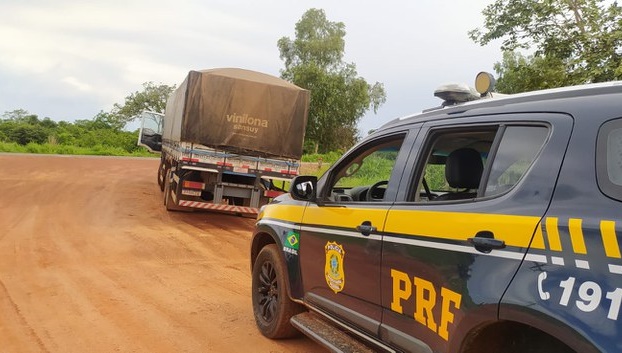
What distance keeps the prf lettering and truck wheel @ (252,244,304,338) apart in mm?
1530

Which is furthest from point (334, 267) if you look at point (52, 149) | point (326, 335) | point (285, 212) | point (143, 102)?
point (143, 102)

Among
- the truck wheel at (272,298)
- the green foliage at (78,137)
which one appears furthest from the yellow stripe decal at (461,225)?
the green foliage at (78,137)

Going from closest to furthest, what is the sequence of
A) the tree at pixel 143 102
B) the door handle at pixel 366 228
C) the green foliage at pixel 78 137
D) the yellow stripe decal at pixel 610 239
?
the yellow stripe decal at pixel 610 239
the door handle at pixel 366 228
the green foliage at pixel 78 137
the tree at pixel 143 102

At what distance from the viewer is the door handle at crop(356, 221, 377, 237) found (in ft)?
9.92

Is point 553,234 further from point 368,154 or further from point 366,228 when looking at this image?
point 368,154

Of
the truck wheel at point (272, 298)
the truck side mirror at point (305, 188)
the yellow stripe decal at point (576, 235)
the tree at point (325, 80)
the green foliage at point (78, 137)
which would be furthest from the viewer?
the tree at point (325, 80)

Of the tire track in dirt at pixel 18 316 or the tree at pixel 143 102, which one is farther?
the tree at pixel 143 102

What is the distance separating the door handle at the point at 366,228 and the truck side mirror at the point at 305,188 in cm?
79

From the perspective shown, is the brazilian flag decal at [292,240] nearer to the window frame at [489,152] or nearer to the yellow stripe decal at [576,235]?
the window frame at [489,152]

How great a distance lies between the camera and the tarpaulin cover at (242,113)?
35.8 feet

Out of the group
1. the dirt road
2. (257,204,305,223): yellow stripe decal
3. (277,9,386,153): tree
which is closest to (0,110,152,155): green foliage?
(277,9,386,153): tree

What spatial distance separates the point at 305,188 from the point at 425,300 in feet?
5.16

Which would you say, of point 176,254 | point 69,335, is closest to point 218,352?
point 69,335

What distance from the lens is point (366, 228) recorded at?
3.07 metres
